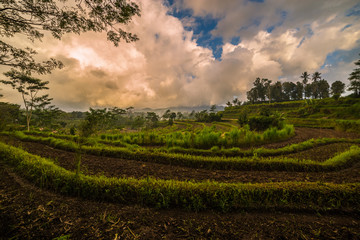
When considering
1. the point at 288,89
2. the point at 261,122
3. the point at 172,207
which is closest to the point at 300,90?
the point at 288,89

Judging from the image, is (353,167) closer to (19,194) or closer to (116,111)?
(19,194)

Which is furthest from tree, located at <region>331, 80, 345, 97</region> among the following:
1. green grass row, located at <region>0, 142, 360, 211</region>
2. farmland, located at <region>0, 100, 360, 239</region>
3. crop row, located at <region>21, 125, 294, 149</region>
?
green grass row, located at <region>0, 142, 360, 211</region>

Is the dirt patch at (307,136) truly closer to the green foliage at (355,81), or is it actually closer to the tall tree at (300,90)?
the green foliage at (355,81)

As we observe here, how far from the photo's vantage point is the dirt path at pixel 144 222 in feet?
6.61

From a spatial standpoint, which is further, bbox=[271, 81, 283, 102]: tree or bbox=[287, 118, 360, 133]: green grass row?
bbox=[271, 81, 283, 102]: tree

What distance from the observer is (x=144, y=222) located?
234 centimetres

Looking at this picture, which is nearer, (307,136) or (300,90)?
(307,136)

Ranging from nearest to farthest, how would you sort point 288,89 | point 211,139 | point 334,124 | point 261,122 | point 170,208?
point 170,208 → point 211,139 → point 261,122 → point 334,124 → point 288,89

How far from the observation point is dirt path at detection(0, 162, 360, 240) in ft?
6.61

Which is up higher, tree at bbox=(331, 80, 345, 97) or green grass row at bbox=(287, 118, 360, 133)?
tree at bbox=(331, 80, 345, 97)

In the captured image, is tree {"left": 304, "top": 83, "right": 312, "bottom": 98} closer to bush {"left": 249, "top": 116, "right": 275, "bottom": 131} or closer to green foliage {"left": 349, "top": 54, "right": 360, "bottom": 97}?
green foliage {"left": 349, "top": 54, "right": 360, "bottom": 97}

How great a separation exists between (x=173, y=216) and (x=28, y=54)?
872 centimetres

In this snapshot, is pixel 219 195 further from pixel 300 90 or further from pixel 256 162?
pixel 300 90

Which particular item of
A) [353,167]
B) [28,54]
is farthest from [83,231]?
[353,167]
